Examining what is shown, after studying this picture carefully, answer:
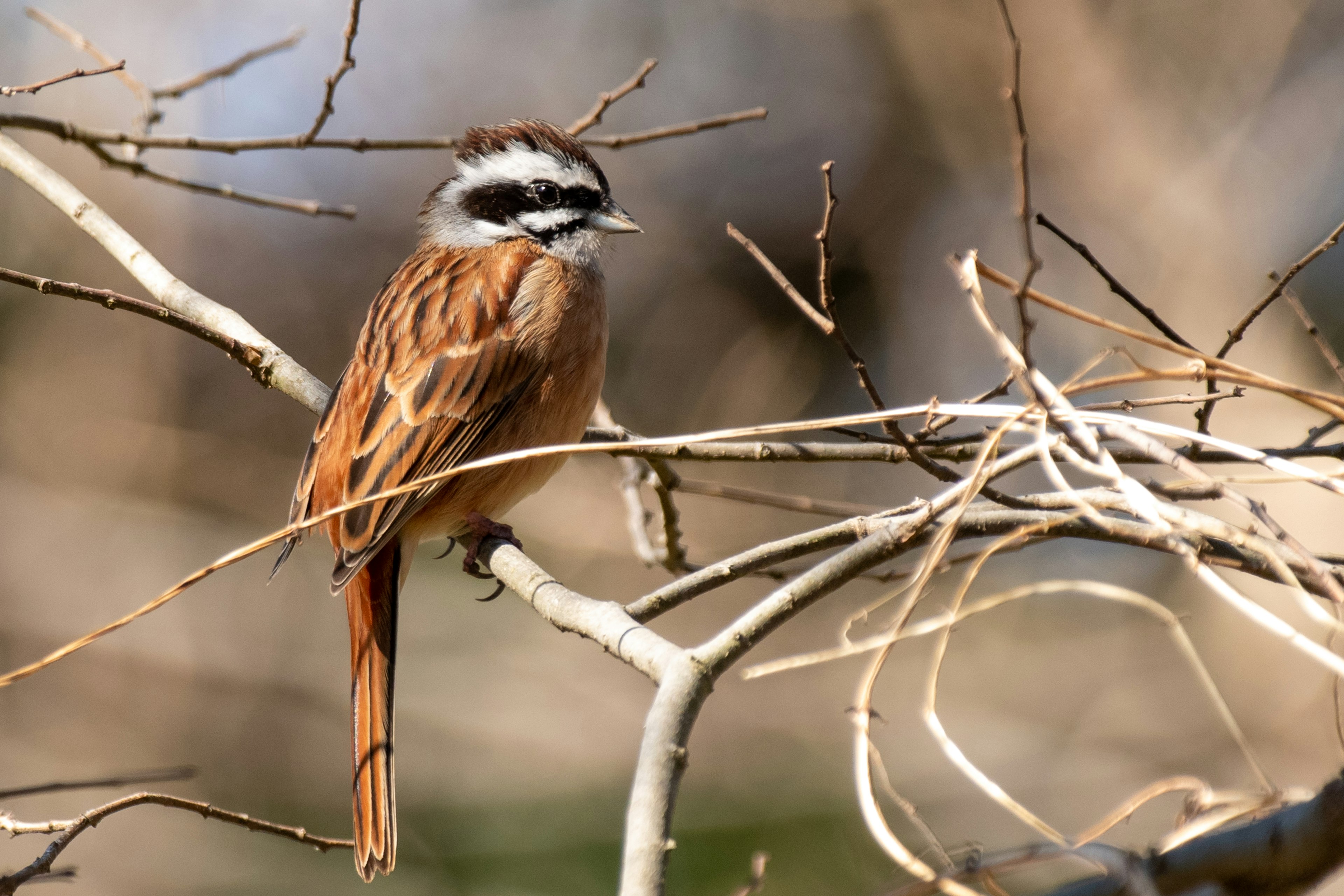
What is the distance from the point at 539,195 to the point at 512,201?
0.12 m

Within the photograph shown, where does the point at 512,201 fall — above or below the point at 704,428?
below

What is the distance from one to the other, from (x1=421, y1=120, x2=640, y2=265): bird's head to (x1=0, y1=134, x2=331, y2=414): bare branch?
1208 mm

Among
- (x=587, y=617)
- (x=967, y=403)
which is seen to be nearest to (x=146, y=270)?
(x=587, y=617)

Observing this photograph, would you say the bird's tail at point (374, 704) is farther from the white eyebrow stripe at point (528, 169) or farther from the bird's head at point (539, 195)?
the white eyebrow stripe at point (528, 169)

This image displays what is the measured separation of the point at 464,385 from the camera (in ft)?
13.4

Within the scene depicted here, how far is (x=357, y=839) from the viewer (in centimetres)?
317

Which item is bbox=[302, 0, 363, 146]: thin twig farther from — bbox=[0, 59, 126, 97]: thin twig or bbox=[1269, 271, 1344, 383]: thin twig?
bbox=[1269, 271, 1344, 383]: thin twig

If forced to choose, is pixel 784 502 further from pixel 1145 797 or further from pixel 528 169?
pixel 528 169

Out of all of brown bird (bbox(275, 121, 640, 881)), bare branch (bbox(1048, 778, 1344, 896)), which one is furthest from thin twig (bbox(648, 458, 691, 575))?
bare branch (bbox(1048, 778, 1344, 896))

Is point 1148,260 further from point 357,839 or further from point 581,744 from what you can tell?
point 357,839

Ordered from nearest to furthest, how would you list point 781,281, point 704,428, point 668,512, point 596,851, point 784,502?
point 781,281
point 784,502
point 668,512
point 596,851
point 704,428

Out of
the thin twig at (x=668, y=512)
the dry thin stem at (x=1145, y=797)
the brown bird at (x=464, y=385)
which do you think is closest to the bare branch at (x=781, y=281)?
the thin twig at (x=668, y=512)

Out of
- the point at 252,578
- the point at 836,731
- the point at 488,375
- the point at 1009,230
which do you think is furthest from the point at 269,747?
the point at 1009,230

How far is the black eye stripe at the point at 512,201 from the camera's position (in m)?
4.65
